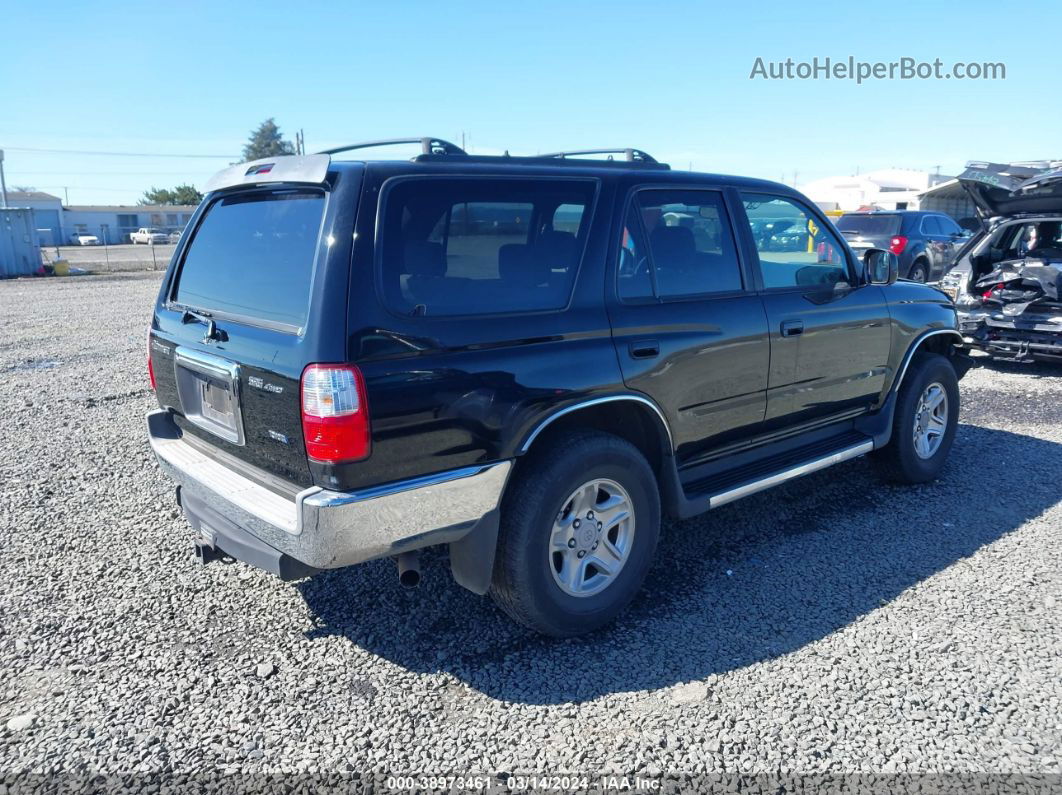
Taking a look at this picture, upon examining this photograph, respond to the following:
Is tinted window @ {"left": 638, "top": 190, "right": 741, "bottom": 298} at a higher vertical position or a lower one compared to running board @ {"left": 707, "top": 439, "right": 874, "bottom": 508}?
higher

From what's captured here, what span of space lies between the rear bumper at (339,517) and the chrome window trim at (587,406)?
169mm

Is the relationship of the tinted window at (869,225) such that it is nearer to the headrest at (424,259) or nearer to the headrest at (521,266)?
the headrest at (521,266)

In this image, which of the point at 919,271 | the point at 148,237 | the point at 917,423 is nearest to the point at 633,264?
the point at 917,423

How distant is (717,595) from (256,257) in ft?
8.51

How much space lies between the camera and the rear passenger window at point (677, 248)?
358cm

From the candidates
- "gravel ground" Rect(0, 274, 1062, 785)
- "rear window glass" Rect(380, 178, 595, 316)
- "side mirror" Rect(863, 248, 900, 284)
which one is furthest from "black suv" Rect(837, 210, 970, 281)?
"rear window glass" Rect(380, 178, 595, 316)

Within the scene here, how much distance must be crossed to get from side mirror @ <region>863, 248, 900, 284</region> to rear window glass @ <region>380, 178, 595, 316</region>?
7.00ft

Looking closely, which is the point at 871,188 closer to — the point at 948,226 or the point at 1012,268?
the point at 948,226

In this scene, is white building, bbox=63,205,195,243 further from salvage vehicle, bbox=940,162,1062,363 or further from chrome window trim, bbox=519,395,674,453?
chrome window trim, bbox=519,395,674,453

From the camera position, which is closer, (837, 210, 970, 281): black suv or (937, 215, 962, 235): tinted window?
(837, 210, 970, 281): black suv

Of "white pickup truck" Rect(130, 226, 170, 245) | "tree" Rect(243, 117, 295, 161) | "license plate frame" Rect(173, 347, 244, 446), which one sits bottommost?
"license plate frame" Rect(173, 347, 244, 446)

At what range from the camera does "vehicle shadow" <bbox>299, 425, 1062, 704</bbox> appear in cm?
320

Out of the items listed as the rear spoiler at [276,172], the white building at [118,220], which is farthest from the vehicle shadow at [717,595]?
the white building at [118,220]

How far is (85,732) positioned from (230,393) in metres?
1.31
